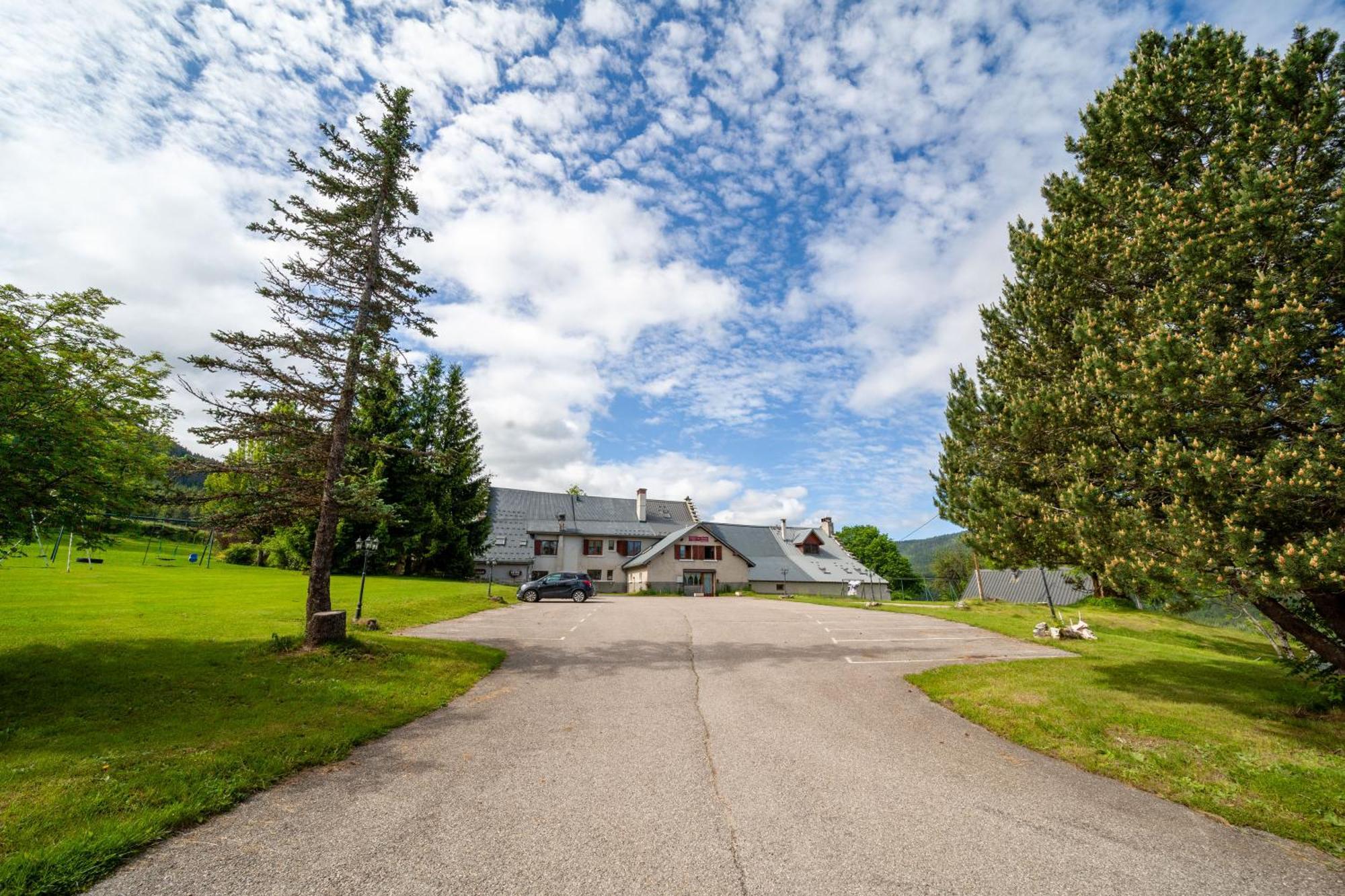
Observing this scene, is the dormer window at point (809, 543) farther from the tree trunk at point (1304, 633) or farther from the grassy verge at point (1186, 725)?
the tree trunk at point (1304, 633)

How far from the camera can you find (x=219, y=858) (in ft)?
13.8

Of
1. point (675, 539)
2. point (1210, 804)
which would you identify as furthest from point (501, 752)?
point (675, 539)

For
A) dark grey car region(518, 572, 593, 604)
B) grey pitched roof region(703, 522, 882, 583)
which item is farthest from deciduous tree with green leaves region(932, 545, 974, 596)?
dark grey car region(518, 572, 593, 604)

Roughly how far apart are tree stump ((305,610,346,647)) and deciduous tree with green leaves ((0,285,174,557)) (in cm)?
360

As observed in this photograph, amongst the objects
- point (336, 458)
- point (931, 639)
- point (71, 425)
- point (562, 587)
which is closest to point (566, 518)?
point (562, 587)

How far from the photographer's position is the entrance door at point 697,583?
46.8 meters

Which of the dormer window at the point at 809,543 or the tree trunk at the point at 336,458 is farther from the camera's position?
the dormer window at the point at 809,543

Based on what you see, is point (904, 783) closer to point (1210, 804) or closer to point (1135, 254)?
point (1210, 804)

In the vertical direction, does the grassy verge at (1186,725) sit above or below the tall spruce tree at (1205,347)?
below

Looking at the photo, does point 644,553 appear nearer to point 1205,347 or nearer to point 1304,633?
point 1304,633

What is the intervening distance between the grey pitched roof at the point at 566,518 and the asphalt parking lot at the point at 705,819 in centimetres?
4204

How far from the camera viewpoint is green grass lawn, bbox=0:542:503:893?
4438 millimetres

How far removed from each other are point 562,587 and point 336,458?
22.9m

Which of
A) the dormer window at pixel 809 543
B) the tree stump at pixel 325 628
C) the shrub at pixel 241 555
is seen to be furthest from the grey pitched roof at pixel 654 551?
the tree stump at pixel 325 628
